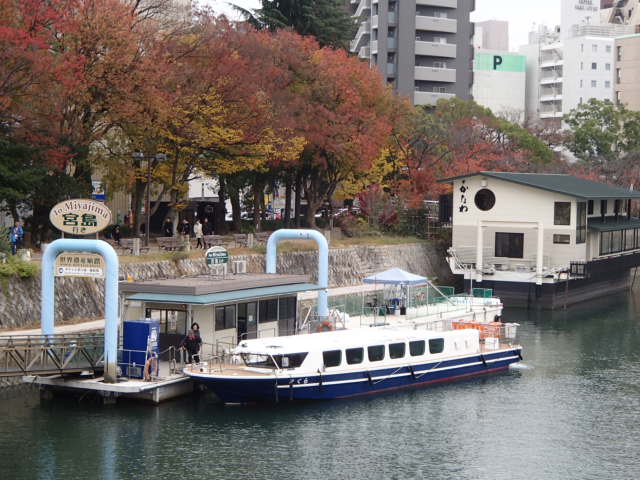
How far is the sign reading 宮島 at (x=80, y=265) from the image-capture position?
116 ft

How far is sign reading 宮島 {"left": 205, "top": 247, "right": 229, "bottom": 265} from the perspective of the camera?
40.4m

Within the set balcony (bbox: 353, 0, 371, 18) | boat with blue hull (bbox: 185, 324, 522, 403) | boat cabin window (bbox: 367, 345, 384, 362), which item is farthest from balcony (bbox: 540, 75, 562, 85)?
boat cabin window (bbox: 367, 345, 384, 362)

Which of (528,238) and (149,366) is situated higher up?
(528,238)

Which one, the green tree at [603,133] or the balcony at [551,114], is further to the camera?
the balcony at [551,114]

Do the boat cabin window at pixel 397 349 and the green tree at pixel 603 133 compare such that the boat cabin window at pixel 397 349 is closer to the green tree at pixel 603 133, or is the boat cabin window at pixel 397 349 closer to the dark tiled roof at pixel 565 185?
the dark tiled roof at pixel 565 185

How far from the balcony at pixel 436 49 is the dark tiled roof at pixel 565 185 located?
48630 mm

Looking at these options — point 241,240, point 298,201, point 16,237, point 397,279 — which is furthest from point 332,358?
point 298,201

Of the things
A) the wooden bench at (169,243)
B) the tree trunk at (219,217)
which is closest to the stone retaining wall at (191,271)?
the wooden bench at (169,243)

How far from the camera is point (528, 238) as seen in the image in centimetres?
7044

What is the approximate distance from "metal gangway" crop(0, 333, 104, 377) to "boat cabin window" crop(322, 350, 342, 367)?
8166mm

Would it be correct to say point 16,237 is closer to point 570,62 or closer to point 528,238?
point 528,238

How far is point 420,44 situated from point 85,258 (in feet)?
311

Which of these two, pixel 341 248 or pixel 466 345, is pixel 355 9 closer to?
pixel 341 248

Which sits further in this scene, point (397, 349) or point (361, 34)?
point (361, 34)
